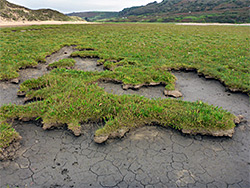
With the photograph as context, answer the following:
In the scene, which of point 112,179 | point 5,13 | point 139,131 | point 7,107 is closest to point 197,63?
point 139,131

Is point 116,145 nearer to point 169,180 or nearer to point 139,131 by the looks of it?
point 139,131

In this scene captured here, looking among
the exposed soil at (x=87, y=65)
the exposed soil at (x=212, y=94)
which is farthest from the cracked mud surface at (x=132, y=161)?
the exposed soil at (x=87, y=65)

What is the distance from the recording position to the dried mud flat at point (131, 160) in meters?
3.80

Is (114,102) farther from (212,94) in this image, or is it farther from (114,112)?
(212,94)

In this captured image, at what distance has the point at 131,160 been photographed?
4305 millimetres

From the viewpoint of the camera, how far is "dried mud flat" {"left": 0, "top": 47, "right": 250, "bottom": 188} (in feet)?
12.5

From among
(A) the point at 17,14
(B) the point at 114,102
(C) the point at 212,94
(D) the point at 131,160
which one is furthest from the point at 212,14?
(D) the point at 131,160

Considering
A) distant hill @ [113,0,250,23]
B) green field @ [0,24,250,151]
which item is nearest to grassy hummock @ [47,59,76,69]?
green field @ [0,24,250,151]

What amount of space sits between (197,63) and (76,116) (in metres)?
8.96

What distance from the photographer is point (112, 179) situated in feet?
12.6

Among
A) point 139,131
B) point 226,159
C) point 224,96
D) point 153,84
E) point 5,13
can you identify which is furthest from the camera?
point 5,13

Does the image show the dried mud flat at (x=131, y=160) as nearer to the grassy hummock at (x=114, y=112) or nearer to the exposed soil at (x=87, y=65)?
the grassy hummock at (x=114, y=112)

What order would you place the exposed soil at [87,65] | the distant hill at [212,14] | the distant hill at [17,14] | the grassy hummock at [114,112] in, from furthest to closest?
the distant hill at [212,14] → the distant hill at [17,14] → the exposed soil at [87,65] → the grassy hummock at [114,112]

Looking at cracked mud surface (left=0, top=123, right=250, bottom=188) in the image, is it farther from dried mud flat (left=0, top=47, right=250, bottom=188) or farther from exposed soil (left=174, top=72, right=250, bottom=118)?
exposed soil (left=174, top=72, right=250, bottom=118)
